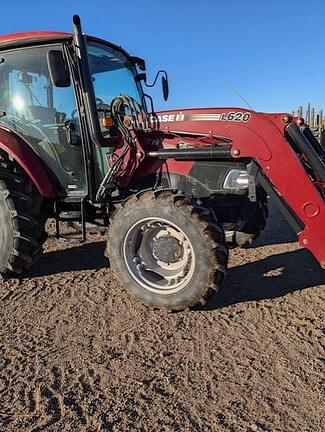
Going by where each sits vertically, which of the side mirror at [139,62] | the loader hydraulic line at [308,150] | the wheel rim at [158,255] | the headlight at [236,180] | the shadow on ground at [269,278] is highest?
the side mirror at [139,62]

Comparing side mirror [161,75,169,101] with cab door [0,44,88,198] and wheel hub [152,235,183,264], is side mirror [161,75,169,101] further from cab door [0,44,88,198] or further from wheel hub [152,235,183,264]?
wheel hub [152,235,183,264]

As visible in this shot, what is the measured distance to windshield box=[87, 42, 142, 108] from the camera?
447cm

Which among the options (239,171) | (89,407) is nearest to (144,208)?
(239,171)

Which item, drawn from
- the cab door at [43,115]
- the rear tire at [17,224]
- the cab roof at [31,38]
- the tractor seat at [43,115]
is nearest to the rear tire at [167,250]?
the rear tire at [17,224]

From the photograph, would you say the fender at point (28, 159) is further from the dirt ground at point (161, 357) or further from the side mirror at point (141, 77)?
the side mirror at point (141, 77)

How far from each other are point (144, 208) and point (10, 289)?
161 centimetres

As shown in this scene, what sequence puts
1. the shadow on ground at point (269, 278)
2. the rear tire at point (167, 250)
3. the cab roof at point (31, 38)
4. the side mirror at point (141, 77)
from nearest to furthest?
the rear tire at point (167, 250) < the shadow on ground at point (269, 278) < the cab roof at point (31, 38) < the side mirror at point (141, 77)

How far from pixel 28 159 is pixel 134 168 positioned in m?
1.04

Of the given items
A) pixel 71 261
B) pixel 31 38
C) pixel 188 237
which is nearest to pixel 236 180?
pixel 188 237

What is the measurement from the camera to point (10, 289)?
424 cm

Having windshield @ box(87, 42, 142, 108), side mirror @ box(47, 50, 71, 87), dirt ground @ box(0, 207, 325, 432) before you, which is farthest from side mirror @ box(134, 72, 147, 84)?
dirt ground @ box(0, 207, 325, 432)

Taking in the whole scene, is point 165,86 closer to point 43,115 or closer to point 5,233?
point 43,115

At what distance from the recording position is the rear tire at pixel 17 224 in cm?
412

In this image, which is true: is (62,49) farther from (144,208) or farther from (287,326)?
(287,326)
